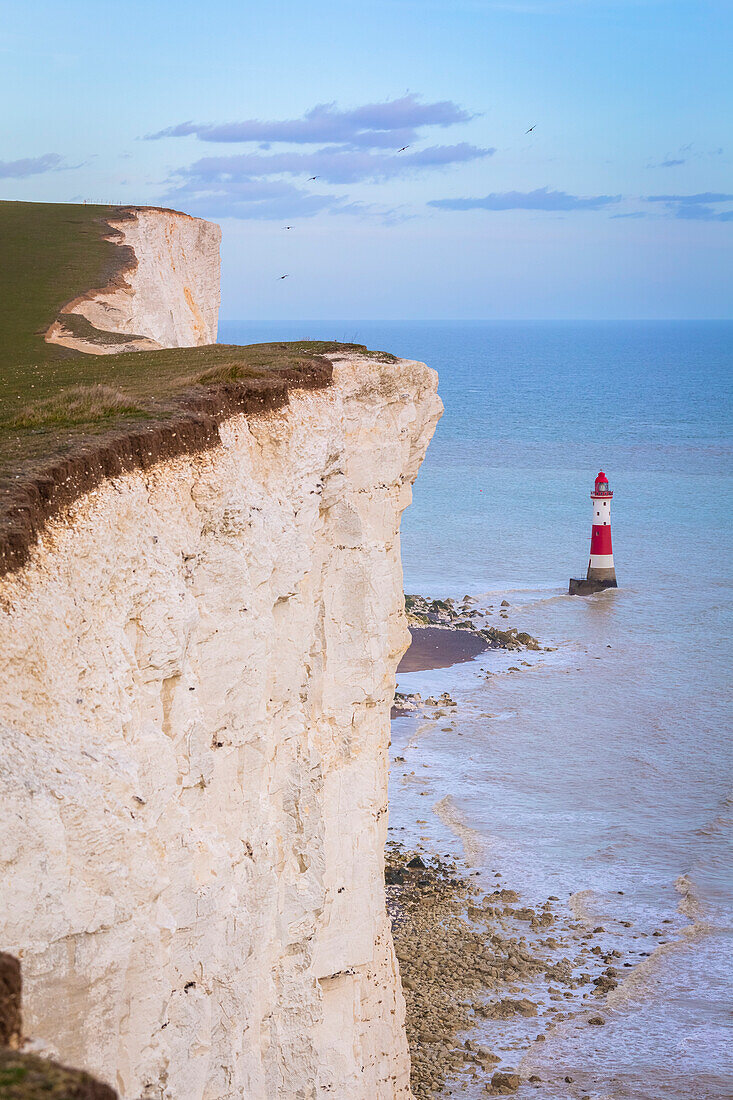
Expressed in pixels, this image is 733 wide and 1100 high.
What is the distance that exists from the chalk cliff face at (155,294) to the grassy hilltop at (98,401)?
0.84 metres

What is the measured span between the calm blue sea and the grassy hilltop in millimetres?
7842

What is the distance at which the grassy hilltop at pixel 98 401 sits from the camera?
9.89 metres

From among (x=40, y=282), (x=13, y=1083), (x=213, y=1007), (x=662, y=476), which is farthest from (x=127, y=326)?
(x=662, y=476)

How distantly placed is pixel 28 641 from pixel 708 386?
166 metres

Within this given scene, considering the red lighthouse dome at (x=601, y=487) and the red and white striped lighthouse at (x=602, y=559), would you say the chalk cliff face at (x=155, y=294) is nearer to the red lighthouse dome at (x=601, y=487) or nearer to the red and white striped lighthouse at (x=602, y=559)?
the red lighthouse dome at (x=601, y=487)

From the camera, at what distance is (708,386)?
164m

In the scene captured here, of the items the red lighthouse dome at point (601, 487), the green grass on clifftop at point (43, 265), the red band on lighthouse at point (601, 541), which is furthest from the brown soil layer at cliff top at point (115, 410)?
the red band on lighthouse at point (601, 541)

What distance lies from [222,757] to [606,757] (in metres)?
23.5

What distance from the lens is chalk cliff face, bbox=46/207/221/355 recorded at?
77.0 feet

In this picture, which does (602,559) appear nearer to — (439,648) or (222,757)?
(439,648)

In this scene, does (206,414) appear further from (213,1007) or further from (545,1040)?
(545,1040)

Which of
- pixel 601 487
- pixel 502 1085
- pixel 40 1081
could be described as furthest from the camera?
pixel 601 487

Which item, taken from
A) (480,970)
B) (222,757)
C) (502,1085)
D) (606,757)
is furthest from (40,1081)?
(606,757)

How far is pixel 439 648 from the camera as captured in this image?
142 ft
